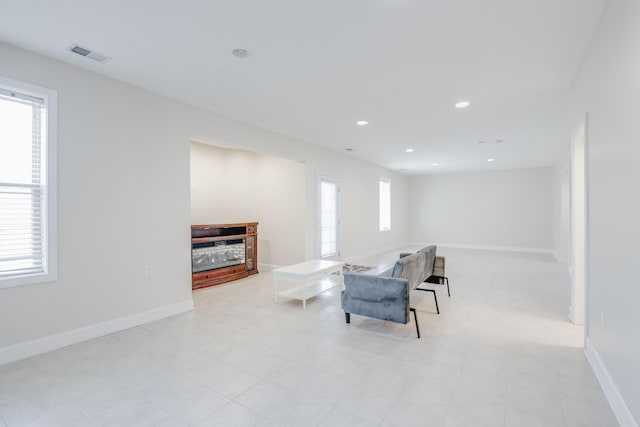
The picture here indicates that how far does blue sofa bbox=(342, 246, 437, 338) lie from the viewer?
3.10 m

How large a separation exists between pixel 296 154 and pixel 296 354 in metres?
4.02

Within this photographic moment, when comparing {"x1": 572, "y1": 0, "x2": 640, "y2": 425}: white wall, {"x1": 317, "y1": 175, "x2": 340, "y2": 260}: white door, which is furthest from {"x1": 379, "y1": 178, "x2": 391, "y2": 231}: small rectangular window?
{"x1": 572, "y1": 0, "x2": 640, "y2": 425}: white wall

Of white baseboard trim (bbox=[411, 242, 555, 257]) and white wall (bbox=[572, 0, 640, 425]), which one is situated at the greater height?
white wall (bbox=[572, 0, 640, 425])

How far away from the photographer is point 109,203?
3359 mm

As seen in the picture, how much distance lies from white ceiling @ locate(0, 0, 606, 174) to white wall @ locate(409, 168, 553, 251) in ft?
19.2

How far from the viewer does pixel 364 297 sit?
3322mm

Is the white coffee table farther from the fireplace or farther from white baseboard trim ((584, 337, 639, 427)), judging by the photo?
white baseboard trim ((584, 337, 639, 427))

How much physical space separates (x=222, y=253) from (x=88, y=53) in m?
3.66

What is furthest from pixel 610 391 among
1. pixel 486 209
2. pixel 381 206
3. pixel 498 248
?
pixel 486 209

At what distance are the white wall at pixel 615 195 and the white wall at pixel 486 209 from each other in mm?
8267

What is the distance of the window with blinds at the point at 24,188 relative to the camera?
2.72m

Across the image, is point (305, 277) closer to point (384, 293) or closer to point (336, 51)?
point (384, 293)

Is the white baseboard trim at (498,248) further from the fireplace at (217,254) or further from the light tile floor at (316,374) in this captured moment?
the fireplace at (217,254)

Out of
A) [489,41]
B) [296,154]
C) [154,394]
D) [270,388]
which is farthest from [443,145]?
[154,394]
